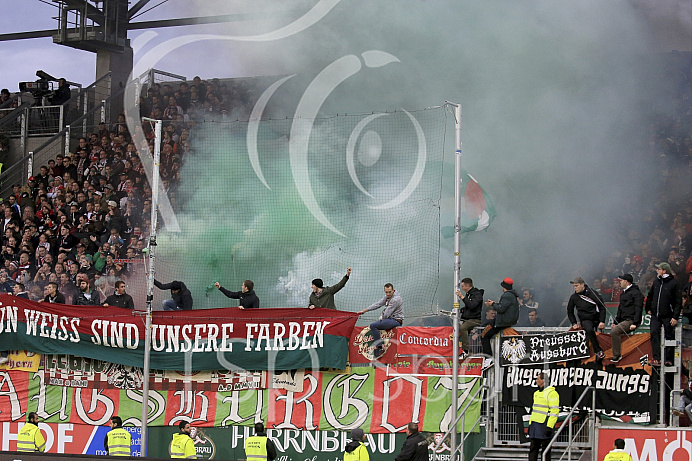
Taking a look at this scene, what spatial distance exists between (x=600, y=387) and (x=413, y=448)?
8.66 feet

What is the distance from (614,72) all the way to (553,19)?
5.56 ft

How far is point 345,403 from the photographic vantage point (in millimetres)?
13281

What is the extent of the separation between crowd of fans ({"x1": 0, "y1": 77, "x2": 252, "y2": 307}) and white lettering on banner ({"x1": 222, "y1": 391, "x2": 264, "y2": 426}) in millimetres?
2971

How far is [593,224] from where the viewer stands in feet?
57.2

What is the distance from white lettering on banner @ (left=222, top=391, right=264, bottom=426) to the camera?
1360 cm

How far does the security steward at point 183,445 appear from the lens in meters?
12.5

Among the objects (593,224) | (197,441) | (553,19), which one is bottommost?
(197,441)

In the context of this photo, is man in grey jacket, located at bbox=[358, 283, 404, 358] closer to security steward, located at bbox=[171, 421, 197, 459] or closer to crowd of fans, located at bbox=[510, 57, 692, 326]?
crowd of fans, located at bbox=[510, 57, 692, 326]

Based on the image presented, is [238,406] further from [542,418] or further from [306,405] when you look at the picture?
[542,418]

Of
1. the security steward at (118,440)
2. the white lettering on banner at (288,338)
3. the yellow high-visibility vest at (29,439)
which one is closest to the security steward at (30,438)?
the yellow high-visibility vest at (29,439)

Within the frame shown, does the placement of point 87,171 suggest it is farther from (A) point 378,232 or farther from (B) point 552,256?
(B) point 552,256

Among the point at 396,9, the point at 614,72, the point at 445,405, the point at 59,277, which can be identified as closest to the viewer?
the point at 445,405

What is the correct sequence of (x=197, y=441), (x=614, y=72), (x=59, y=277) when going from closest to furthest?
(x=197, y=441)
(x=59, y=277)
(x=614, y=72)

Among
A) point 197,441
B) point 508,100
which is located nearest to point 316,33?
point 508,100
